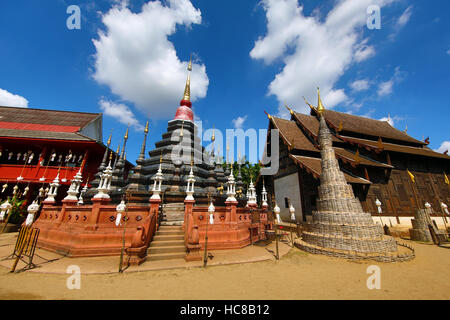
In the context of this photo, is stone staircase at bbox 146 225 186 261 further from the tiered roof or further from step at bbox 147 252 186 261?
the tiered roof

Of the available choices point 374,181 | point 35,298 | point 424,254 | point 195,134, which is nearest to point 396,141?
point 374,181

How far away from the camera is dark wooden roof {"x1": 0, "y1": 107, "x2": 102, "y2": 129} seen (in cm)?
1977

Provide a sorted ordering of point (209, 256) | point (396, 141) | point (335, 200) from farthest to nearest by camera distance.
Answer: point (396, 141) → point (335, 200) → point (209, 256)

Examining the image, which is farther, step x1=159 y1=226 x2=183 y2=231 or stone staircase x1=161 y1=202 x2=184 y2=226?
stone staircase x1=161 y1=202 x2=184 y2=226

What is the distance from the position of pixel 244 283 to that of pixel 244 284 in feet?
0.20

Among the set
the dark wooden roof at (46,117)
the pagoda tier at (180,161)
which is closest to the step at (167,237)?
the pagoda tier at (180,161)

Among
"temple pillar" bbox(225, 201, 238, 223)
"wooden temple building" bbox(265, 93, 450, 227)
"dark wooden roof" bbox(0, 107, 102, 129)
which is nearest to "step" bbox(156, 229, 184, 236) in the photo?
"temple pillar" bbox(225, 201, 238, 223)

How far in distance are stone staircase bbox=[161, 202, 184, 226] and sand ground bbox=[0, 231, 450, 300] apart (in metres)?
4.08

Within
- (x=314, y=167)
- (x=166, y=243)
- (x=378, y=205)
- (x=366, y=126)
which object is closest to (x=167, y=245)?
(x=166, y=243)

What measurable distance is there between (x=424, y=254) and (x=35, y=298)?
13.4m

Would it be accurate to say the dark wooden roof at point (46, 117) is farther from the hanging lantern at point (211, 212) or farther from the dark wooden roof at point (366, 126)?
the dark wooden roof at point (366, 126)
